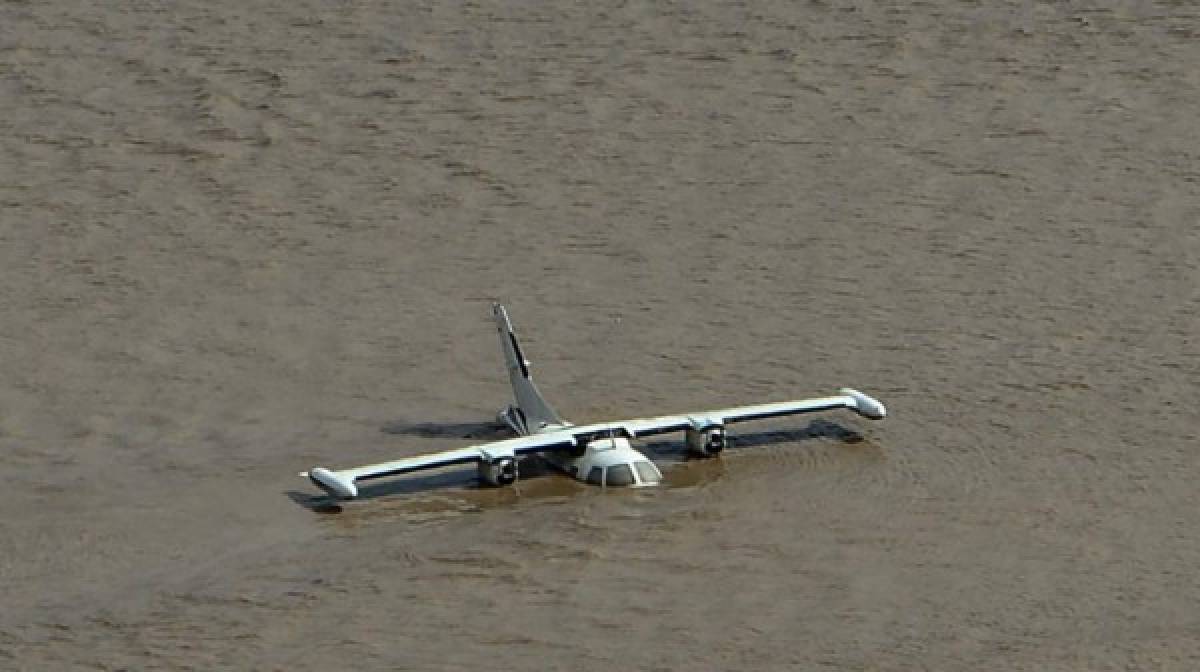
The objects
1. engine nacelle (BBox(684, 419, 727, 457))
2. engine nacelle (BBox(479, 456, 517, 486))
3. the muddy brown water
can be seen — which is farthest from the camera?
engine nacelle (BBox(684, 419, 727, 457))

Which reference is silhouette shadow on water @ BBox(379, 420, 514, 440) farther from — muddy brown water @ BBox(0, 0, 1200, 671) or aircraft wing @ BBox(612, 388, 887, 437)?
aircraft wing @ BBox(612, 388, 887, 437)

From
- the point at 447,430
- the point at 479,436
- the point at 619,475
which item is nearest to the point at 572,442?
the point at 619,475

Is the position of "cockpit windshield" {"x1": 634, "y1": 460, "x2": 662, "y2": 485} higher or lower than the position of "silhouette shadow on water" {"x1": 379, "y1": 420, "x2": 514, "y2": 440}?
higher

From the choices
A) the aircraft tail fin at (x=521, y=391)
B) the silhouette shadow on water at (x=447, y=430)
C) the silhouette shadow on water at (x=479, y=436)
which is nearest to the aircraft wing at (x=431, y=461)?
the silhouette shadow on water at (x=479, y=436)

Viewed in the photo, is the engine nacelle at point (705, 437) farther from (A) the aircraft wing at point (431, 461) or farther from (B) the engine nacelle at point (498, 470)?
(B) the engine nacelle at point (498, 470)

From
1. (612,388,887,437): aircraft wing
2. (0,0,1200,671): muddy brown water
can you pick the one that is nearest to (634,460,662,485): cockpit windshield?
(0,0,1200,671): muddy brown water

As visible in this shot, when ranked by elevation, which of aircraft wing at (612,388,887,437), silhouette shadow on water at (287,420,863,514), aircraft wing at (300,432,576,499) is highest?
aircraft wing at (612,388,887,437)
